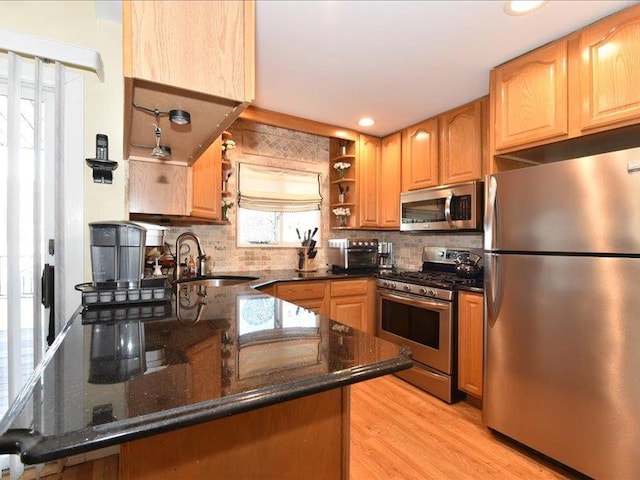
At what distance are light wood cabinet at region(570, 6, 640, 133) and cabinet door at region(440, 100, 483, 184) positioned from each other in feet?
2.98

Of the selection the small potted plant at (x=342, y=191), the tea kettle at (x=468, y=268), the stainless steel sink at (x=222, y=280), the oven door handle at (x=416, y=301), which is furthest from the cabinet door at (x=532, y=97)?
the stainless steel sink at (x=222, y=280)

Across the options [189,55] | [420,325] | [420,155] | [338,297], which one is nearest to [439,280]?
[420,325]

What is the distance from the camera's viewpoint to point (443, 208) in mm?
2922

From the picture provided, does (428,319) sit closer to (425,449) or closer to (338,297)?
(338,297)

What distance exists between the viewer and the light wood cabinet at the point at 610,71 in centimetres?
160

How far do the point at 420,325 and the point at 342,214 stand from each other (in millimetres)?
1468

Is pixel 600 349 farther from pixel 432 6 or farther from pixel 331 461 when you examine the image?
pixel 432 6

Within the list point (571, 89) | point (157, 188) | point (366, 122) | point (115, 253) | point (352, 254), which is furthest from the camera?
point (352, 254)

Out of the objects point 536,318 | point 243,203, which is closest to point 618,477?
point 536,318

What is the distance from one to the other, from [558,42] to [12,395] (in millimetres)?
3494

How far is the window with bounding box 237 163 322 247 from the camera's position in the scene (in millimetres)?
3342

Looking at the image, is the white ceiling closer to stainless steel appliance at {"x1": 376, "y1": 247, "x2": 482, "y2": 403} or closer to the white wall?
the white wall

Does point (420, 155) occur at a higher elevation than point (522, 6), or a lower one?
lower

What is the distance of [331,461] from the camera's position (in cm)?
91
